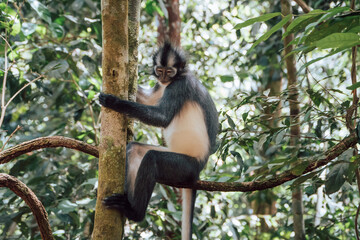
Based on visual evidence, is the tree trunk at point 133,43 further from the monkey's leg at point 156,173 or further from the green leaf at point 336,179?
the green leaf at point 336,179

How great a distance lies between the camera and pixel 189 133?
361 centimetres

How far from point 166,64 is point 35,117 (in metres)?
1.69

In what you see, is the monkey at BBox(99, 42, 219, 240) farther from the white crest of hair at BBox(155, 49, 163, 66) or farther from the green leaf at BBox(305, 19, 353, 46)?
the green leaf at BBox(305, 19, 353, 46)

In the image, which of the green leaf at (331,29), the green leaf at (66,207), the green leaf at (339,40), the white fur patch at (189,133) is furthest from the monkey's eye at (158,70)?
the green leaf at (339,40)

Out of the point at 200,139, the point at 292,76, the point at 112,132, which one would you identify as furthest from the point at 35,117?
the point at 292,76

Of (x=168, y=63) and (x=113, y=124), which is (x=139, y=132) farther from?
(x=113, y=124)

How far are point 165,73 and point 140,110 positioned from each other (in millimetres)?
884

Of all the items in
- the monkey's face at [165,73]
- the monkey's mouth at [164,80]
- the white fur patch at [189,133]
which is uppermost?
the monkey's face at [165,73]

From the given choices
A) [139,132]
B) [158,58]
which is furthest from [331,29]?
[139,132]

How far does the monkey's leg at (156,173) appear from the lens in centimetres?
290

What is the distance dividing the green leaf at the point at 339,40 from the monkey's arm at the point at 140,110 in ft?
4.62

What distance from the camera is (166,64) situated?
→ 3.84m

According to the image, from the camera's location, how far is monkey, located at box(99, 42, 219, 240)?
297 centimetres

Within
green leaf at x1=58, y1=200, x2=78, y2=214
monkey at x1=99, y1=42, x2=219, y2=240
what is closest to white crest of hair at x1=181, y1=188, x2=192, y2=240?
monkey at x1=99, y1=42, x2=219, y2=240
